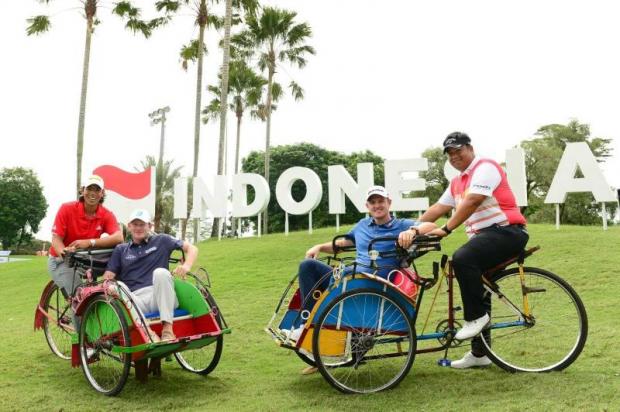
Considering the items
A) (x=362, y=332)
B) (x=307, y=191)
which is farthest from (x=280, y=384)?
(x=307, y=191)

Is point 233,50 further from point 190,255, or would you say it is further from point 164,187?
point 190,255

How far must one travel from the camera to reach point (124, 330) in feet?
13.7

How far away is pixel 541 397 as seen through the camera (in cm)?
371

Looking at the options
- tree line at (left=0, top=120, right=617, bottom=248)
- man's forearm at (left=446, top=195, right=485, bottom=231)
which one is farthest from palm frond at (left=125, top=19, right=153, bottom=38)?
man's forearm at (left=446, top=195, right=485, bottom=231)

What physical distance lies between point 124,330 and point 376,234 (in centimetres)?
200

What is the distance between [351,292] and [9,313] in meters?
9.73

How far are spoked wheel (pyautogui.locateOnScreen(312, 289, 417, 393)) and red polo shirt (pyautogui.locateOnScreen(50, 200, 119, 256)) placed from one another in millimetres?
2616

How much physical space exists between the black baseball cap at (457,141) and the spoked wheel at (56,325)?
3.93m

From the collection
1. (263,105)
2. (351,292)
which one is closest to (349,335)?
(351,292)

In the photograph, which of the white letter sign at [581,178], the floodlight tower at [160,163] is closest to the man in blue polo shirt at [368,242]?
the white letter sign at [581,178]

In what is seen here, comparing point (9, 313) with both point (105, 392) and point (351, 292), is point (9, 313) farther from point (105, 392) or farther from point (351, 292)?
point (351, 292)

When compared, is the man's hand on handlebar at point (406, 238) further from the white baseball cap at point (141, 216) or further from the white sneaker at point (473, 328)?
the white baseball cap at point (141, 216)

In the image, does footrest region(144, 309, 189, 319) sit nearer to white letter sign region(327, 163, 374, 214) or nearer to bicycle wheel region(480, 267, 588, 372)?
bicycle wheel region(480, 267, 588, 372)

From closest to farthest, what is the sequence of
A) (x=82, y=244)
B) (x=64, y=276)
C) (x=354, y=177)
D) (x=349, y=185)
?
(x=82, y=244)
(x=64, y=276)
(x=349, y=185)
(x=354, y=177)
